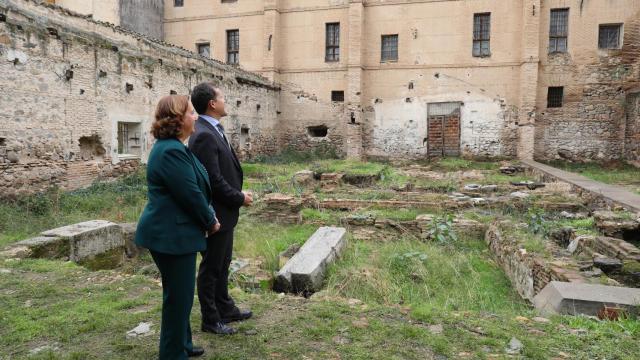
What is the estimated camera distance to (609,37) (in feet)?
64.3

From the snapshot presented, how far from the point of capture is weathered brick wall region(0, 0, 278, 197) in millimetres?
9008

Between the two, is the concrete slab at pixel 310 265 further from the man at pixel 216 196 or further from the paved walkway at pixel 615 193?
the paved walkway at pixel 615 193

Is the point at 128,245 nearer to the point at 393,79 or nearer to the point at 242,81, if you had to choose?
the point at 242,81

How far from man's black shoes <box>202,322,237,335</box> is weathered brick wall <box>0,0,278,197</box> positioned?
24.4ft

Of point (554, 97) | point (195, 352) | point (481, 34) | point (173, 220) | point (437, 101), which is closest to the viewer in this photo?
point (173, 220)

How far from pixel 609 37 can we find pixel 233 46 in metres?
17.6

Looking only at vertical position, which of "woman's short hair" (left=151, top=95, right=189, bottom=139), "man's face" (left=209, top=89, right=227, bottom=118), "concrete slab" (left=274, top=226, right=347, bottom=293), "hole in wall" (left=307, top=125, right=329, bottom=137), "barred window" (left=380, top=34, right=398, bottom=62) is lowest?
"concrete slab" (left=274, top=226, right=347, bottom=293)

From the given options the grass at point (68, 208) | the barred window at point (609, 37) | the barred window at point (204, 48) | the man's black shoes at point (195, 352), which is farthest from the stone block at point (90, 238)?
the barred window at point (609, 37)

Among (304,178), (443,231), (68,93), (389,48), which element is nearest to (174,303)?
(443,231)

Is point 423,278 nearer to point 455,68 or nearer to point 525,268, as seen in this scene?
point 525,268

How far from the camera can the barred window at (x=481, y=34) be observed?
20.4 meters

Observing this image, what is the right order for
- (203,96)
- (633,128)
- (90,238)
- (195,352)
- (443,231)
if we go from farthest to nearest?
(633,128) → (443,231) → (90,238) → (203,96) → (195,352)

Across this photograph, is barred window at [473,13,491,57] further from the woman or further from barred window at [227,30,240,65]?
the woman

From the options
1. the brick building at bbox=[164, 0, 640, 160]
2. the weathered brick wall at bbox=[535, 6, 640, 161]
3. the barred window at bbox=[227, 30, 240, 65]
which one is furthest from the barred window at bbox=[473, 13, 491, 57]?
the barred window at bbox=[227, 30, 240, 65]
